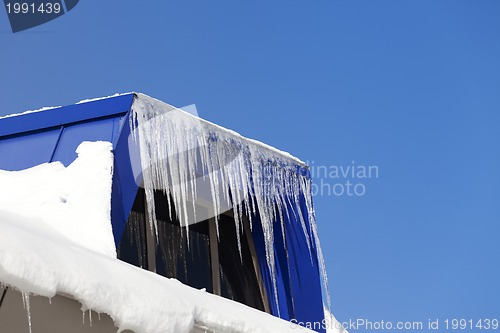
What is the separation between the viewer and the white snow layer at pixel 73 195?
5.04 metres

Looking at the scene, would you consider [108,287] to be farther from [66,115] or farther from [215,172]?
[215,172]

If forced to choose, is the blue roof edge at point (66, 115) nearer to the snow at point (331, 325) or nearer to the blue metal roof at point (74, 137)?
the blue metal roof at point (74, 137)

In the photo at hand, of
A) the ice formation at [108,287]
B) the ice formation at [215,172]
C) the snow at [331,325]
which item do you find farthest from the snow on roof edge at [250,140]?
the ice formation at [108,287]

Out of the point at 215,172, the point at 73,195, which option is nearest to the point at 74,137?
the point at 73,195

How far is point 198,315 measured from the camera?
12.5ft

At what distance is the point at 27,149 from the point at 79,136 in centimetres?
44

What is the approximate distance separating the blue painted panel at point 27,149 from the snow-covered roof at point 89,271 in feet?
1.56

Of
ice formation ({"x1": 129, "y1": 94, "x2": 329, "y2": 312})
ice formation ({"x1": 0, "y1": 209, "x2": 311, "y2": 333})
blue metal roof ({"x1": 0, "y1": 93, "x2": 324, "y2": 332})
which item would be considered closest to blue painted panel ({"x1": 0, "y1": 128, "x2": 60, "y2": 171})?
blue metal roof ({"x1": 0, "y1": 93, "x2": 324, "y2": 332})

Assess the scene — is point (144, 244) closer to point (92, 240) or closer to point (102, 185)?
point (102, 185)

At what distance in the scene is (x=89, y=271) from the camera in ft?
11.1

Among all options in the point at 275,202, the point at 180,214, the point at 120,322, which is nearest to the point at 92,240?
the point at 180,214

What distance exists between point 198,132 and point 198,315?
2.85m

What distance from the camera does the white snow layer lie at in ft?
16.5

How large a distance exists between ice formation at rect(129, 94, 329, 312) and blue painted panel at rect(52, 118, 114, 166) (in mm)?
191
